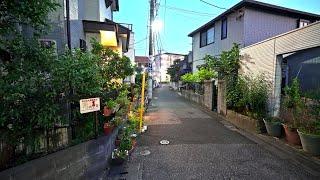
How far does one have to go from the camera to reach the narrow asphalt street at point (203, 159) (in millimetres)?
5520

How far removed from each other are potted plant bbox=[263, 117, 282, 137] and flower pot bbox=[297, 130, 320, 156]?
5.36 feet

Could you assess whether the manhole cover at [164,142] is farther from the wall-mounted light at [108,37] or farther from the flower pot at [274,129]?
the wall-mounted light at [108,37]

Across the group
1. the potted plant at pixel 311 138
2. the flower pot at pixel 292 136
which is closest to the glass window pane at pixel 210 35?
the flower pot at pixel 292 136

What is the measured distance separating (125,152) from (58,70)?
306cm

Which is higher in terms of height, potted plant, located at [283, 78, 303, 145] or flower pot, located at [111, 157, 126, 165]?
potted plant, located at [283, 78, 303, 145]

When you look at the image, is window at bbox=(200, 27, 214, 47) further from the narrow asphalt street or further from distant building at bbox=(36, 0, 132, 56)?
the narrow asphalt street

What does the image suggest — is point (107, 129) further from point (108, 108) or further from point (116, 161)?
point (116, 161)

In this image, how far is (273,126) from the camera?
8.35 meters

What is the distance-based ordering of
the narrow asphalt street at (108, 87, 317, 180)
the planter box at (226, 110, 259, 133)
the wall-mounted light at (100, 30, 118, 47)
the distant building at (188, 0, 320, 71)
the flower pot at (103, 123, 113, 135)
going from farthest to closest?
the distant building at (188, 0, 320, 71), the wall-mounted light at (100, 30, 118, 47), the planter box at (226, 110, 259, 133), the flower pot at (103, 123, 113, 135), the narrow asphalt street at (108, 87, 317, 180)

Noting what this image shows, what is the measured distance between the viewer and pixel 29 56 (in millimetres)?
4215

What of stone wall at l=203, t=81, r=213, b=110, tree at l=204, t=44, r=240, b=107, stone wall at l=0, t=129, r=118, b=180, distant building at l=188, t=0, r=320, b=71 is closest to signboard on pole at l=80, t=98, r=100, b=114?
stone wall at l=0, t=129, r=118, b=180

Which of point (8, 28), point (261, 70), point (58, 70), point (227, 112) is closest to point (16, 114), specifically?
point (58, 70)

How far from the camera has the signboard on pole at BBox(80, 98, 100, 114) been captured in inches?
195

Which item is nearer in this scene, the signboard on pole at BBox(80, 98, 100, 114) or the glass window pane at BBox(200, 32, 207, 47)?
the signboard on pole at BBox(80, 98, 100, 114)
